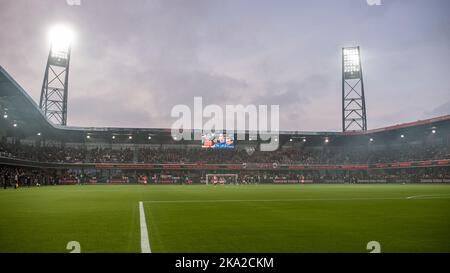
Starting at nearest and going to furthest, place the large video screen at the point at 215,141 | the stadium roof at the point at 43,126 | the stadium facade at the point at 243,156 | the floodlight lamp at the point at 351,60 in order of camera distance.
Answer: the stadium roof at the point at 43,126
the stadium facade at the point at 243,156
the large video screen at the point at 215,141
the floodlight lamp at the point at 351,60

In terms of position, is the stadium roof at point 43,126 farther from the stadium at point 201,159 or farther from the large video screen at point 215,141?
the large video screen at point 215,141

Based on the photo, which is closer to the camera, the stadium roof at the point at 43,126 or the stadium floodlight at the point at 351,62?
the stadium roof at the point at 43,126

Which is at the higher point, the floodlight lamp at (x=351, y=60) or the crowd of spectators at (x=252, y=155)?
the floodlight lamp at (x=351, y=60)

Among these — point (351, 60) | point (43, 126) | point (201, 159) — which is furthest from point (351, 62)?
point (43, 126)

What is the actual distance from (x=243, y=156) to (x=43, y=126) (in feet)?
138

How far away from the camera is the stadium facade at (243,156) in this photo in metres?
66.2

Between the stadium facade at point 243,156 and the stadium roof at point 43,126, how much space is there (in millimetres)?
189

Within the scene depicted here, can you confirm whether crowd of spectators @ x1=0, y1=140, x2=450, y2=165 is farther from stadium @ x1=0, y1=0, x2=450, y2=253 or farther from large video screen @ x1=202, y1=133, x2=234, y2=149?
large video screen @ x1=202, y1=133, x2=234, y2=149

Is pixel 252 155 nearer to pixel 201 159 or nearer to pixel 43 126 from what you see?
pixel 201 159

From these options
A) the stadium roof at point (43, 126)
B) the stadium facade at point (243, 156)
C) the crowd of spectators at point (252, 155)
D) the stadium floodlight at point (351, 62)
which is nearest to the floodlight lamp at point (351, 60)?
the stadium floodlight at point (351, 62)

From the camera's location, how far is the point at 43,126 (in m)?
58.1

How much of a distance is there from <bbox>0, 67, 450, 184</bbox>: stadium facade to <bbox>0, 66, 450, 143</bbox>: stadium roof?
189 millimetres

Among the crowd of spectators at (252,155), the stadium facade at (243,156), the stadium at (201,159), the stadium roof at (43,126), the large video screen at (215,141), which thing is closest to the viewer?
the stadium roof at (43,126)
